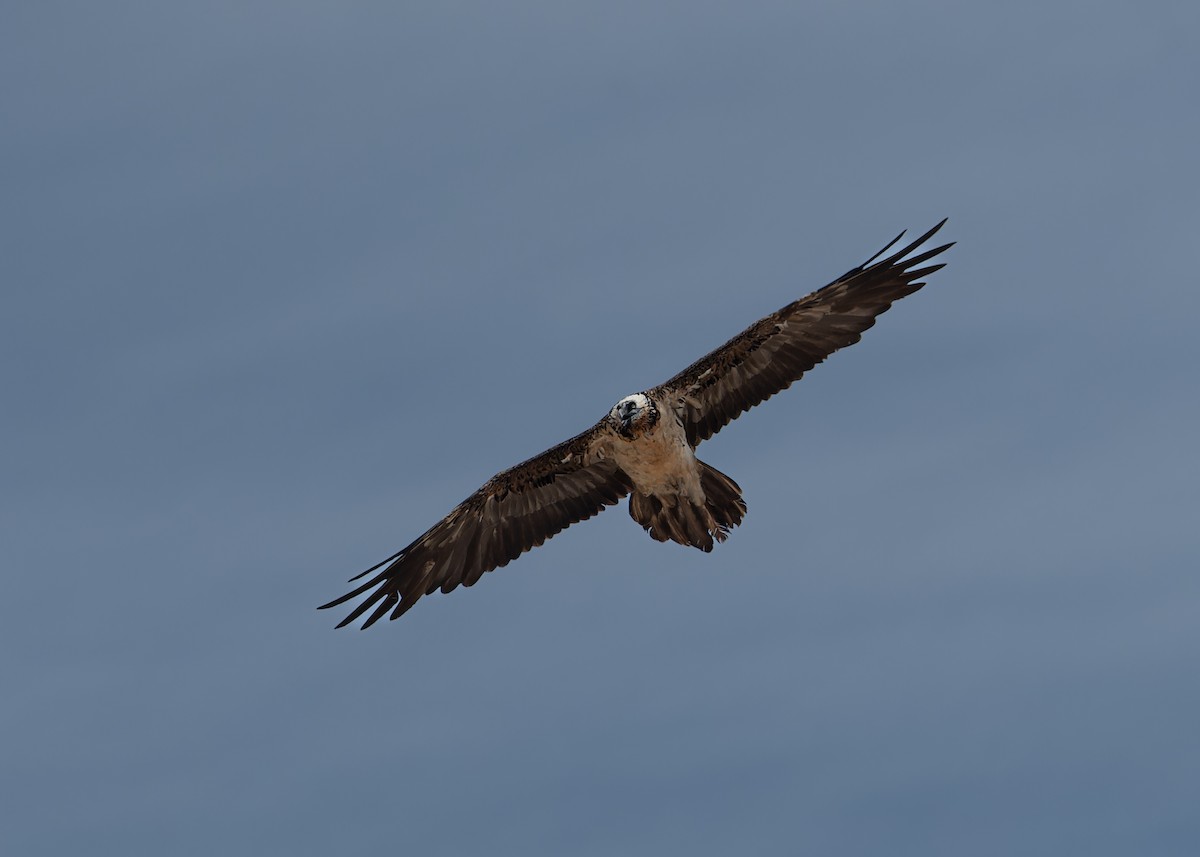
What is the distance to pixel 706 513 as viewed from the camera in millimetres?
25969

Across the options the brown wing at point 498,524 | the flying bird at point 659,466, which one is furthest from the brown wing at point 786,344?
the brown wing at point 498,524

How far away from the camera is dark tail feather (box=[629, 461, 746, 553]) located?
2592cm

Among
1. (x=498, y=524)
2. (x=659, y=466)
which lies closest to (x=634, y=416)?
(x=659, y=466)

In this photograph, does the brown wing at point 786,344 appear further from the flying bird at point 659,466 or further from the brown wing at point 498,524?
the brown wing at point 498,524

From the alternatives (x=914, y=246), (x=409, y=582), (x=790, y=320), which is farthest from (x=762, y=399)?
(x=409, y=582)

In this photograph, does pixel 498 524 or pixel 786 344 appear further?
pixel 498 524

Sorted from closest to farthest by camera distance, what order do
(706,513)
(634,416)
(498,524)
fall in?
1. (634,416)
2. (706,513)
3. (498,524)

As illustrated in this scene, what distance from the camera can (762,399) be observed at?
26156 millimetres

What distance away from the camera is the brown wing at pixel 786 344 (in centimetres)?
2548

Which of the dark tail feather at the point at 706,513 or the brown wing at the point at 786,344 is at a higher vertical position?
the brown wing at the point at 786,344

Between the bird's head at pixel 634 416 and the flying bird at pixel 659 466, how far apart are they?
0.01m

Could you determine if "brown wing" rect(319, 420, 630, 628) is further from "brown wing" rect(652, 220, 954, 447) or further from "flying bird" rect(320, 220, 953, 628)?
"brown wing" rect(652, 220, 954, 447)

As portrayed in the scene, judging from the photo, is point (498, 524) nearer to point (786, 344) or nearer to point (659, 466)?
point (659, 466)

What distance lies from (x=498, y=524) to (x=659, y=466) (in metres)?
2.82
